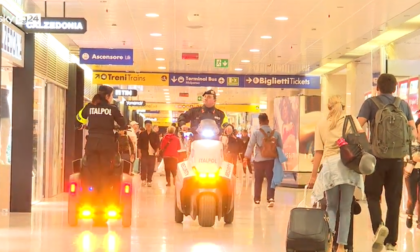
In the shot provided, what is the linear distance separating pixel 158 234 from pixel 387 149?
10.7ft

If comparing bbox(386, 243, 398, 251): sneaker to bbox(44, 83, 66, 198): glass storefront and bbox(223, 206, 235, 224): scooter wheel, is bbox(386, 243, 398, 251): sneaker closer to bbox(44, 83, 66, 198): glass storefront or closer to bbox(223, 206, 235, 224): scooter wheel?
bbox(223, 206, 235, 224): scooter wheel

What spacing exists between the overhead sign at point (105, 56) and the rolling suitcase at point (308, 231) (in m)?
12.2

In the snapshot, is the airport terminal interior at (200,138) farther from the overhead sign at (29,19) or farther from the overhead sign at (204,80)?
the overhead sign at (204,80)

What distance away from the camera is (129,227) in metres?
9.78

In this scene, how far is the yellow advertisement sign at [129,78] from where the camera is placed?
886 inches

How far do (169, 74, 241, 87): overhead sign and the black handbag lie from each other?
17.2 metres

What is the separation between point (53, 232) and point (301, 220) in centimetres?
403

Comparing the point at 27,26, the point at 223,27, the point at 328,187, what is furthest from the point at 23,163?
the point at 328,187

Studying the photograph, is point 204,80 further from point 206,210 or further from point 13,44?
point 206,210

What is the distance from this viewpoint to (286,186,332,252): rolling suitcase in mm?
6258

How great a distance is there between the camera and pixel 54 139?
15969 millimetres

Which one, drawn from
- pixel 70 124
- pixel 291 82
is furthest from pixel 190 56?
pixel 291 82

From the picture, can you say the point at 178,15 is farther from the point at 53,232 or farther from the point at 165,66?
the point at 165,66

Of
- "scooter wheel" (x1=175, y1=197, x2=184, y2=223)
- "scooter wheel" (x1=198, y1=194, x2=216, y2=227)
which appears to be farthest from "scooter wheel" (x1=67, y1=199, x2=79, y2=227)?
"scooter wheel" (x1=198, y1=194, x2=216, y2=227)
